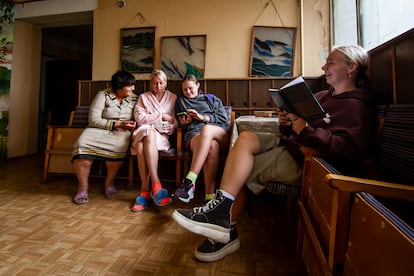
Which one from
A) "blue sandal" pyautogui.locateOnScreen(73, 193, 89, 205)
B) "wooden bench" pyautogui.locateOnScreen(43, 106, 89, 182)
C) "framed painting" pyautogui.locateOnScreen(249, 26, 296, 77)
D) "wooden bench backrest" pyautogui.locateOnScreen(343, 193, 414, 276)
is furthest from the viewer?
"framed painting" pyautogui.locateOnScreen(249, 26, 296, 77)

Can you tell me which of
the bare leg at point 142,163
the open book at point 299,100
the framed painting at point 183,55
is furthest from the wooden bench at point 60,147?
the open book at point 299,100

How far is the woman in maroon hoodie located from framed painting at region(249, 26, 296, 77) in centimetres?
154

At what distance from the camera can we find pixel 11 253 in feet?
3.82

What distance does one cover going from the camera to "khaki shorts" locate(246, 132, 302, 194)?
1190 millimetres

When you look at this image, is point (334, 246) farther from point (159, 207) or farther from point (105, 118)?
point (105, 118)

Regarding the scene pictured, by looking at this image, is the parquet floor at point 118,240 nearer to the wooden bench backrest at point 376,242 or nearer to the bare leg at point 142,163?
the bare leg at point 142,163

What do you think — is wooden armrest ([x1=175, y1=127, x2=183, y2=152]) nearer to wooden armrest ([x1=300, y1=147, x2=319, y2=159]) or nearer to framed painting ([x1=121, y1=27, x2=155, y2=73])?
wooden armrest ([x1=300, y1=147, x2=319, y2=159])

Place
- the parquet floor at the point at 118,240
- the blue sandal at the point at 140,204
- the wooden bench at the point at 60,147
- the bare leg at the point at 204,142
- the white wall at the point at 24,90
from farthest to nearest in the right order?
the white wall at the point at 24,90
the wooden bench at the point at 60,147
the blue sandal at the point at 140,204
the bare leg at the point at 204,142
the parquet floor at the point at 118,240

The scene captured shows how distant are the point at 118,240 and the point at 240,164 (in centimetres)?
79

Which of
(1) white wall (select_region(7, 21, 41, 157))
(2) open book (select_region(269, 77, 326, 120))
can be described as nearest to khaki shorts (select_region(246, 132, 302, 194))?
(2) open book (select_region(269, 77, 326, 120))

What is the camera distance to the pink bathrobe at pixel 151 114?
1.94 meters

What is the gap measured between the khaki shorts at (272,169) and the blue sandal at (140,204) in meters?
0.89

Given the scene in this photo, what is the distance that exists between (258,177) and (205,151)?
0.48 metres

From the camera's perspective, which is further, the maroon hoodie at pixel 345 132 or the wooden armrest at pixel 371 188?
the maroon hoodie at pixel 345 132
